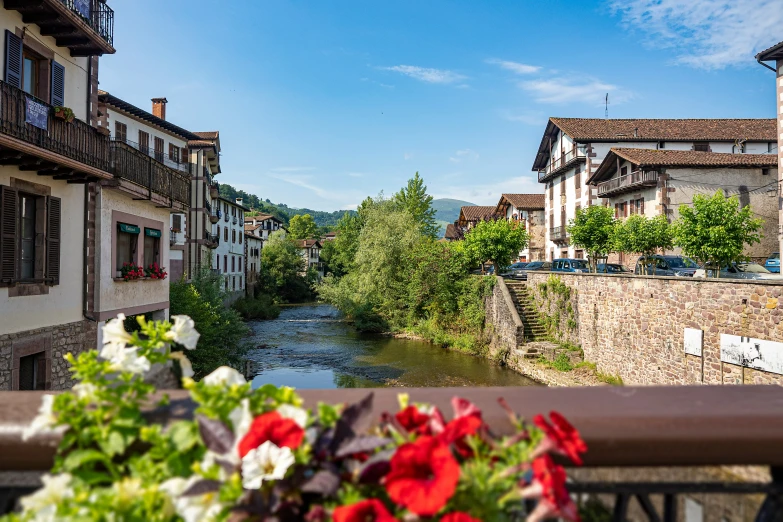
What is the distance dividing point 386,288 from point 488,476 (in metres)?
35.2

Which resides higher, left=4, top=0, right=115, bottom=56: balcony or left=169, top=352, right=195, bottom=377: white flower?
left=4, top=0, right=115, bottom=56: balcony

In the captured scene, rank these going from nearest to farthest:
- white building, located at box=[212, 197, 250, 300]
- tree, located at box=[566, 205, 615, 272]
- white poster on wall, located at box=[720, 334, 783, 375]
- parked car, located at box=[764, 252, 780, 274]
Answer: white poster on wall, located at box=[720, 334, 783, 375]
parked car, located at box=[764, 252, 780, 274]
tree, located at box=[566, 205, 615, 272]
white building, located at box=[212, 197, 250, 300]

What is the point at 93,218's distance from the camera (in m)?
11.7

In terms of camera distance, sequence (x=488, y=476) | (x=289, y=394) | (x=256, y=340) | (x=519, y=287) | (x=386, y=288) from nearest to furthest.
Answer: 1. (x=488, y=476)
2. (x=289, y=394)
3. (x=519, y=287)
4. (x=256, y=340)
5. (x=386, y=288)

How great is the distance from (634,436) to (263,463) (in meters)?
0.82

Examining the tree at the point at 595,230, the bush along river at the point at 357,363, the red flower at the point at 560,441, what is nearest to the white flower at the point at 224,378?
the red flower at the point at 560,441

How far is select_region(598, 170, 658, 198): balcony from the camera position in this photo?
98.5 ft

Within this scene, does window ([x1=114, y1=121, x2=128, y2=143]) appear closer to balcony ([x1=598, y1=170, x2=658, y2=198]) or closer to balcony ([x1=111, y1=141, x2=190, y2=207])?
balcony ([x1=111, y1=141, x2=190, y2=207])

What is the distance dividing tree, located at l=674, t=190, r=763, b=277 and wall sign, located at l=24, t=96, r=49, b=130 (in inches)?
750

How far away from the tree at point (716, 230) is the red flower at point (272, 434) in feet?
66.7

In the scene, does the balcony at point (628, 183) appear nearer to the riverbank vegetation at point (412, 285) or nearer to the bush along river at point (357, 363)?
the riverbank vegetation at point (412, 285)

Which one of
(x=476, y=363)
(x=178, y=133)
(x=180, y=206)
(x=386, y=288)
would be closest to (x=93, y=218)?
(x=180, y=206)

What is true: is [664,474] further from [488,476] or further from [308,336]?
[308,336]

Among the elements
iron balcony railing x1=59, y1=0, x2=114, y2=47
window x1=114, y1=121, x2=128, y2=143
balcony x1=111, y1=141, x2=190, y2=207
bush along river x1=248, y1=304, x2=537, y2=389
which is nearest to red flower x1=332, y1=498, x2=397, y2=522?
iron balcony railing x1=59, y1=0, x2=114, y2=47
